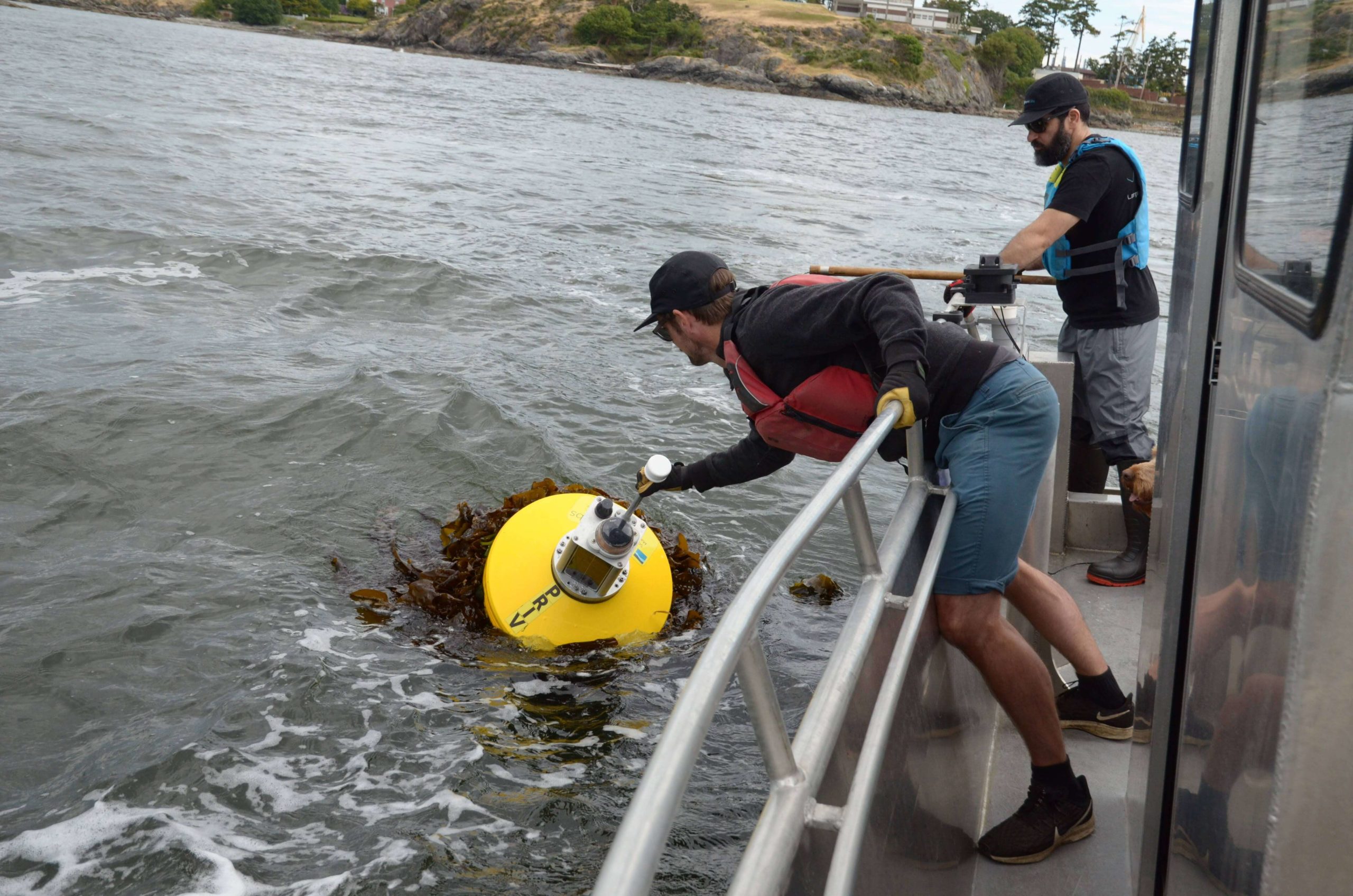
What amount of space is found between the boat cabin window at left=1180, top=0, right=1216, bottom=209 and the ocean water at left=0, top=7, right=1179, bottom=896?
2872 millimetres

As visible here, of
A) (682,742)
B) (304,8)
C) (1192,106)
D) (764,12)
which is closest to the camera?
(682,742)

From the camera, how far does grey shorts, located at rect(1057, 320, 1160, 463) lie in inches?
186

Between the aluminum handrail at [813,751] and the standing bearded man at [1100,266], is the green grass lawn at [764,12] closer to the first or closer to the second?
the standing bearded man at [1100,266]

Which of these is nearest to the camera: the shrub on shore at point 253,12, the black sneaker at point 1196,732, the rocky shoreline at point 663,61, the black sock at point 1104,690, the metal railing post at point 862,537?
the black sneaker at point 1196,732

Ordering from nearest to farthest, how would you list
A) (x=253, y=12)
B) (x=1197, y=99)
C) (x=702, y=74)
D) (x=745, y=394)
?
(x=1197, y=99)
(x=745, y=394)
(x=702, y=74)
(x=253, y=12)

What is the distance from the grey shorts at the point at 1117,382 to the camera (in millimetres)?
4719

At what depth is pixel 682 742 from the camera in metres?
1.05

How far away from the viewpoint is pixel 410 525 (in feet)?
22.7

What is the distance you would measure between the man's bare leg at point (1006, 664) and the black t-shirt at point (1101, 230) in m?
2.32

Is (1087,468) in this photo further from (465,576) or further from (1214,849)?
(1214,849)

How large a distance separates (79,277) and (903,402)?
39.2 feet

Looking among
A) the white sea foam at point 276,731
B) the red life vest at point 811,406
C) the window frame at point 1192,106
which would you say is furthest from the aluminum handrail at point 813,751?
the white sea foam at point 276,731

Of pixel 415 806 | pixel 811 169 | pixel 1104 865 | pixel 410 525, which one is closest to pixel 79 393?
pixel 410 525

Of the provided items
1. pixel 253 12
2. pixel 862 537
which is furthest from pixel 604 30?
pixel 862 537
